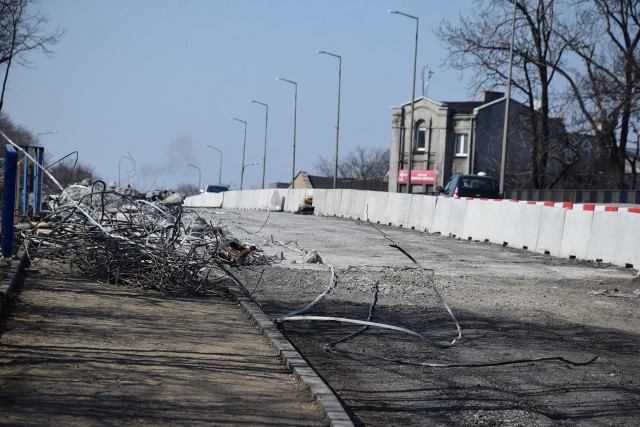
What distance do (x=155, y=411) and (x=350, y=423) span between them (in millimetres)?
1227

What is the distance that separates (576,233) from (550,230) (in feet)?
4.09

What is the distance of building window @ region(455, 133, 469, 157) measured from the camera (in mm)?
79875

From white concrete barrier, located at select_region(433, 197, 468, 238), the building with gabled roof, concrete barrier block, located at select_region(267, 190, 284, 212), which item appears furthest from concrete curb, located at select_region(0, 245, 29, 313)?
the building with gabled roof

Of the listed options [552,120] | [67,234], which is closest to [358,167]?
[552,120]

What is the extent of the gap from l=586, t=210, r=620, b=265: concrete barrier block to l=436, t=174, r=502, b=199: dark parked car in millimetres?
16336

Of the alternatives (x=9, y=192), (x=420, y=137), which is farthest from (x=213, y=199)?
(x=9, y=192)

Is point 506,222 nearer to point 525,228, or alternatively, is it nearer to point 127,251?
point 525,228

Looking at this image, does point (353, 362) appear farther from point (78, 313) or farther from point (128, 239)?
point (128, 239)

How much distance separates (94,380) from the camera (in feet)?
22.0

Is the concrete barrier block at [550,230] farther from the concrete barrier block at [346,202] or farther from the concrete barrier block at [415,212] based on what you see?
the concrete barrier block at [346,202]

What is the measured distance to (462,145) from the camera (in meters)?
80.4

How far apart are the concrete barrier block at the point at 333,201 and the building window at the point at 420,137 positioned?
35.7 meters

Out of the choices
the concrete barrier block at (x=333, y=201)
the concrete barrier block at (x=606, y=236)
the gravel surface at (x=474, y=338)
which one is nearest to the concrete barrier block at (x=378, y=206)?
the concrete barrier block at (x=333, y=201)

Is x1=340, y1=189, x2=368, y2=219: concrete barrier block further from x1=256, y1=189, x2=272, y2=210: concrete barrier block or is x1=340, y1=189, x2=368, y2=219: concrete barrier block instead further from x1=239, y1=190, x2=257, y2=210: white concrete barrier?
x1=239, y1=190, x2=257, y2=210: white concrete barrier
